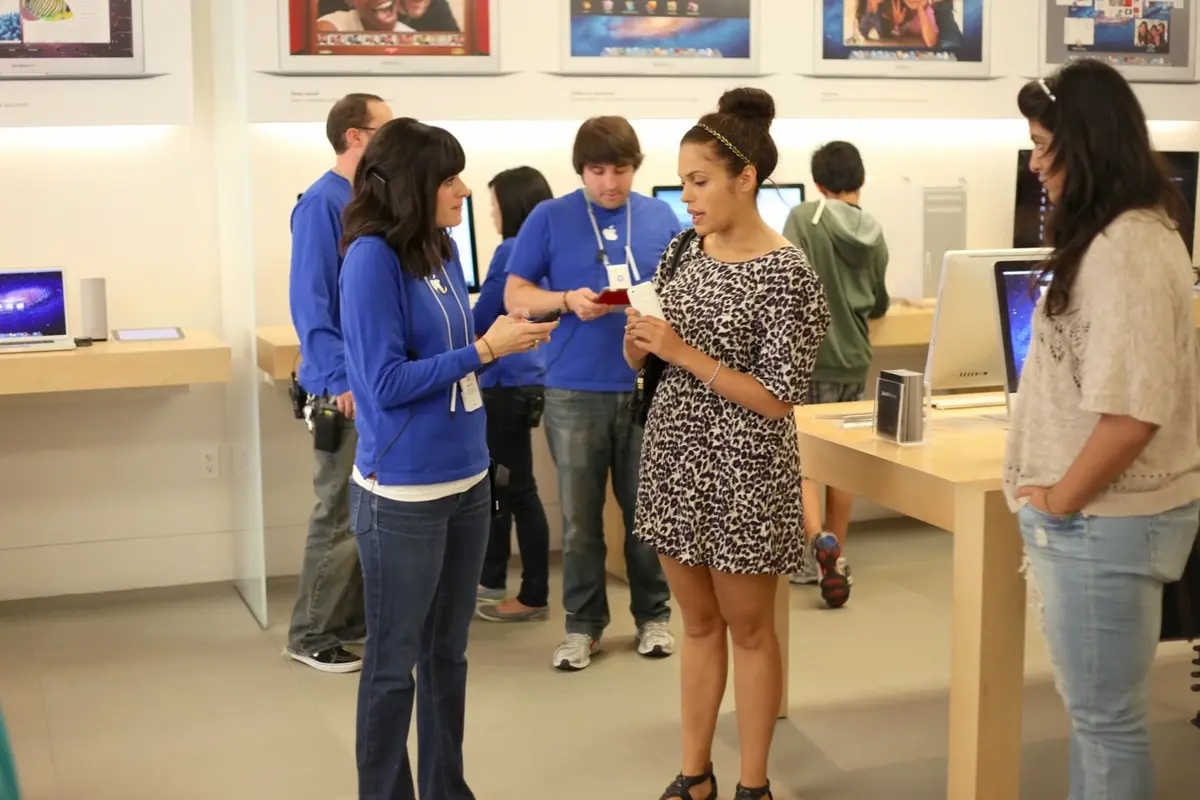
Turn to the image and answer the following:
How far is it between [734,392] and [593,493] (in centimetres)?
144

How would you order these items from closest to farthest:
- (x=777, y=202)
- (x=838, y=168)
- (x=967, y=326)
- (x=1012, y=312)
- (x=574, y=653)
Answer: (x=1012, y=312), (x=967, y=326), (x=574, y=653), (x=838, y=168), (x=777, y=202)

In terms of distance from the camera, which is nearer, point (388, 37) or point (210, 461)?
point (388, 37)

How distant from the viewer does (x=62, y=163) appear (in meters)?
4.87

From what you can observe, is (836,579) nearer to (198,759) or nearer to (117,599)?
(198,759)

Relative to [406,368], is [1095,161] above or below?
above

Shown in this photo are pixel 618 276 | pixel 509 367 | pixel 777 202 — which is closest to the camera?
pixel 618 276

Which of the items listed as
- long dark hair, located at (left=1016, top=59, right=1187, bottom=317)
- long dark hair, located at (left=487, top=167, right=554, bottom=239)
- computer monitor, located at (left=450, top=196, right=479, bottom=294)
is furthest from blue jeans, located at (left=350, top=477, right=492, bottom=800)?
computer monitor, located at (left=450, top=196, right=479, bottom=294)

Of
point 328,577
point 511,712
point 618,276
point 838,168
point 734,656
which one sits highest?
point 838,168

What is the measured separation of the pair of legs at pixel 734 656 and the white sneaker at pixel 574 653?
1.05m

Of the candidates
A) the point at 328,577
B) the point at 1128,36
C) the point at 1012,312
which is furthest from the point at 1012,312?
the point at 1128,36

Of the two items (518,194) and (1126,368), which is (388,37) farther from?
(1126,368)

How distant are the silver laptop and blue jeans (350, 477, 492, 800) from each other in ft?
7.28

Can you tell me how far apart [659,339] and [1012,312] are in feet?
3.51

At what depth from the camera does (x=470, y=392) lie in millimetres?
2654
